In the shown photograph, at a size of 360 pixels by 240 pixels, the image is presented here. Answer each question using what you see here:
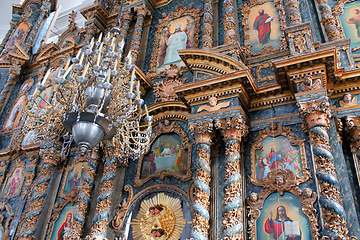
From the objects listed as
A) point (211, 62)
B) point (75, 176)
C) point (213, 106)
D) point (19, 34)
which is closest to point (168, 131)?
point (213, 106)

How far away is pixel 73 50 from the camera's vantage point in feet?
38.6

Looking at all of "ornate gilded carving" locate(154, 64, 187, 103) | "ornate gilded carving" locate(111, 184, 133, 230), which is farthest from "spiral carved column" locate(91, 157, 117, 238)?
"ornate gilded carving" locate(154, 64, 187, 103)

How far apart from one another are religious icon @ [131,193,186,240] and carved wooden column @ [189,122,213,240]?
84cm

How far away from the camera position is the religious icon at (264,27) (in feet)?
26.0

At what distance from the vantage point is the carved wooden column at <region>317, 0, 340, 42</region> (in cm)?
712

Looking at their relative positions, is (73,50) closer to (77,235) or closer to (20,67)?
(20,67)

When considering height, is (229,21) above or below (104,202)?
above

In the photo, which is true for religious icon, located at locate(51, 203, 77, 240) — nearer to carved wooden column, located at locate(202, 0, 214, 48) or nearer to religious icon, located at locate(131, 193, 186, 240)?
religious icon, located at locate(131, 193, 186, 240)

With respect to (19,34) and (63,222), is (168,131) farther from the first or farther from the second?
(19,34)

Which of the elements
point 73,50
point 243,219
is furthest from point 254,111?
point 73,50

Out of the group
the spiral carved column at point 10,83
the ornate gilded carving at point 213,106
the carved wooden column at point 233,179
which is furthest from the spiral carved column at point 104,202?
the spiral carved column at point 10,83

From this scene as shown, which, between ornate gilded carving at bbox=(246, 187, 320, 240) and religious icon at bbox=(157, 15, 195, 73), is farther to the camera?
religious icon at bbox=(157, 15, 195, 73)

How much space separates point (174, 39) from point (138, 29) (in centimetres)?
126

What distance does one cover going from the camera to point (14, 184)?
10.0m
